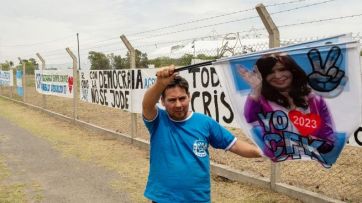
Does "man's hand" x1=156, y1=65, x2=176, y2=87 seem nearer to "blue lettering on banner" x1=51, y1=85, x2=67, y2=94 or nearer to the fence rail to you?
the fence rail

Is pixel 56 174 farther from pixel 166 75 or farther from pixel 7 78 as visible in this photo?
pixel 7 78

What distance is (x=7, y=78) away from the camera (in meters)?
24.0

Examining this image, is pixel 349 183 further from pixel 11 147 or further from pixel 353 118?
pixel 11 147

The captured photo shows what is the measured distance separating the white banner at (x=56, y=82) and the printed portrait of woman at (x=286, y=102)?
35.5ft

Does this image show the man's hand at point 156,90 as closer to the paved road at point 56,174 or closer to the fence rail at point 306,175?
→ the fence rail at point 306,175

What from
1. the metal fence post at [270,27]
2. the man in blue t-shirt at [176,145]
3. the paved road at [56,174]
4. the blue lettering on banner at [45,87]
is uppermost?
the metal fence post at [270,27]

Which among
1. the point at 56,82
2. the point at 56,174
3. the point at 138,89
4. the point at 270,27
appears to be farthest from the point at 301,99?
the point at 56,82

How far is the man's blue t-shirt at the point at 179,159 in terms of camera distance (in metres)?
2.95

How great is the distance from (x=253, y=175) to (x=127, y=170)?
7.15 ft

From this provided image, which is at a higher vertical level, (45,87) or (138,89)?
(138,89)

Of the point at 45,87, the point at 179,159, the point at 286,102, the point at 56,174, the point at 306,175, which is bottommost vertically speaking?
the point at 56,174

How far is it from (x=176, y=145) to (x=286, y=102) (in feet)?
2.35

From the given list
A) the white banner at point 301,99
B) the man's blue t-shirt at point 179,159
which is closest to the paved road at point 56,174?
the man's blue t-shirt at point 179,159

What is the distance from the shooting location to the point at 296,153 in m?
2.91
